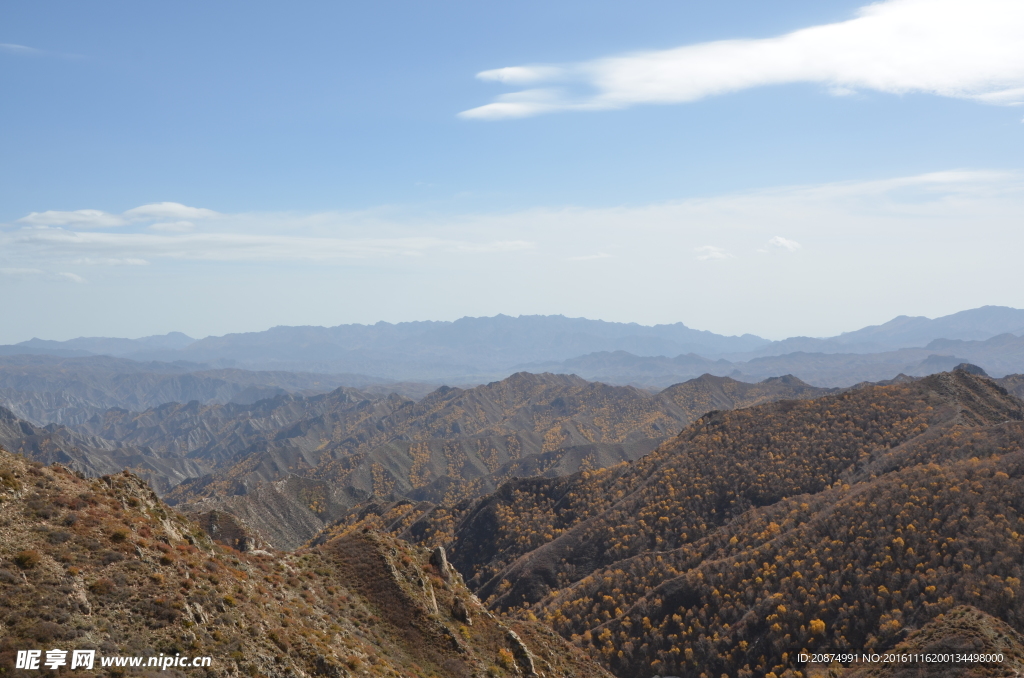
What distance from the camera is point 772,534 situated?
281ft

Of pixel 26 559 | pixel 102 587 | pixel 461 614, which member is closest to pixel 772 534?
pixel 461 614

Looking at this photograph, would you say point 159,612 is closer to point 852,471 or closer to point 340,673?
point 340,673

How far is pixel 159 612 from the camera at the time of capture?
25312 mm

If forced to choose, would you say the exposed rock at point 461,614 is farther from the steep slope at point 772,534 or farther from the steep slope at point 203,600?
the steep slope at point 772,534

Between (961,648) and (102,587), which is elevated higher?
(102,587)

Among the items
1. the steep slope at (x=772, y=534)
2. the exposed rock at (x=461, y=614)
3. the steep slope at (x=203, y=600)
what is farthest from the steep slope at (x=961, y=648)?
the exposed rock at (x=461, y=614)

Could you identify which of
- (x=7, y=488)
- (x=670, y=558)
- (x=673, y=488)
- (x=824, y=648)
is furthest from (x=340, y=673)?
(x=673, y=488)

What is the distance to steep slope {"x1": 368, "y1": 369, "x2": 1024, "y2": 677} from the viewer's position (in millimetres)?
62844

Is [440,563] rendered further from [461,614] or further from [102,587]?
[102,587]

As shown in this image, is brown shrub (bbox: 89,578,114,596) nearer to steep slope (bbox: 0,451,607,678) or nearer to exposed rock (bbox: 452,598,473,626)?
steep slope (bbox: 0,451,607,678)

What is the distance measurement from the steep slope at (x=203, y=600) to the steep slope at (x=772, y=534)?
30.0m

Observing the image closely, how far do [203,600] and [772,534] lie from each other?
7872 cm

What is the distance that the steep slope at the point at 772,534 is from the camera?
2474 inches

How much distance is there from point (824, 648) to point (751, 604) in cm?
1093
